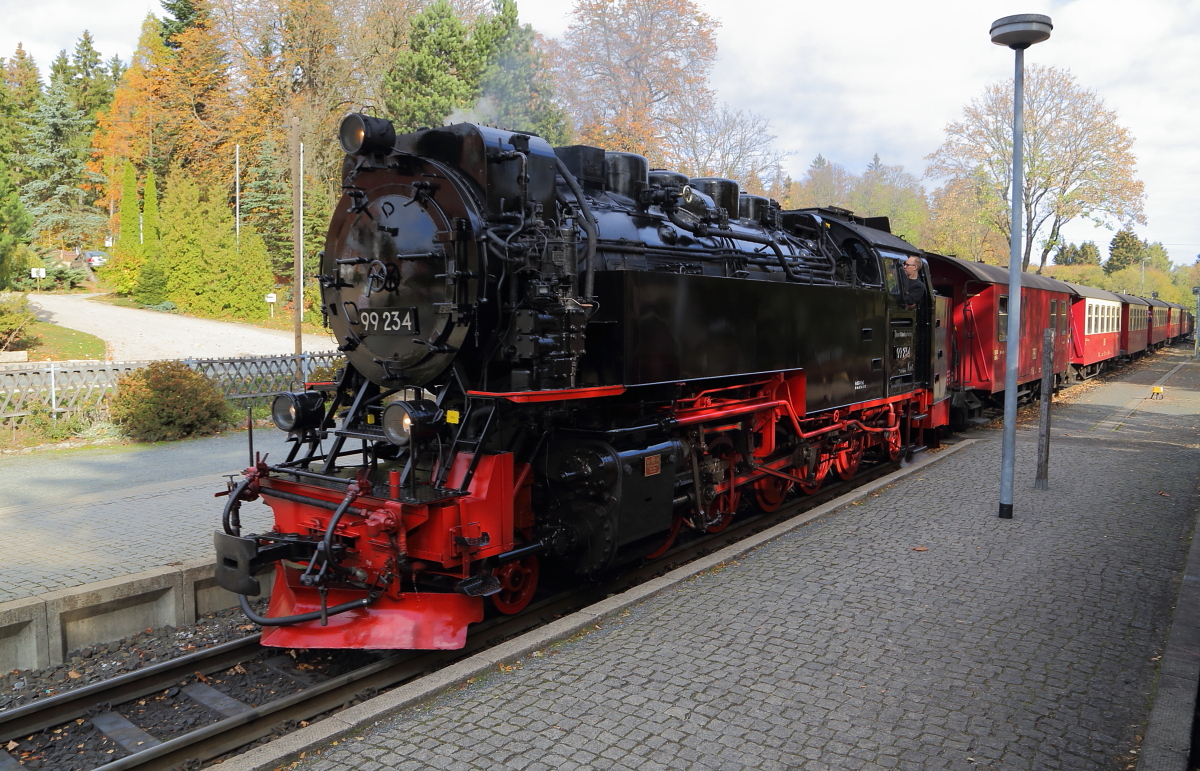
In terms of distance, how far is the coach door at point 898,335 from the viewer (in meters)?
9.45

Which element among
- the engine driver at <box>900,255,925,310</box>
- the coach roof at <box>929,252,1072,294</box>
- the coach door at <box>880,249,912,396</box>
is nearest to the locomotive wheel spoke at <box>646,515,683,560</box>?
the coach door at <box>880,249,912,396</box>

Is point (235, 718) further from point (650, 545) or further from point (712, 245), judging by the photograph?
point (712, 245)

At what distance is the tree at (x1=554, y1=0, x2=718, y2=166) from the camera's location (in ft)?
96.8

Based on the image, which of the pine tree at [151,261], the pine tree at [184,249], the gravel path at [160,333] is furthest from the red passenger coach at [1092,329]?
the pine tree at [151,261]

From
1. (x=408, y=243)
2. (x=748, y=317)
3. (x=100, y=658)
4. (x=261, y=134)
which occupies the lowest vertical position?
(x=100, y=658)

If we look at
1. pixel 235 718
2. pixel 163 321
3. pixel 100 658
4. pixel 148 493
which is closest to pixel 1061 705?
pixel 235 718

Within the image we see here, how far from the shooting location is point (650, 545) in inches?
256

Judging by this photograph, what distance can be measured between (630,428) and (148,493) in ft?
18.8

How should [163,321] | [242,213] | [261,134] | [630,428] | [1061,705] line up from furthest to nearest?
[242,213], [261,134], [163,321], [630,428], [1061,705]

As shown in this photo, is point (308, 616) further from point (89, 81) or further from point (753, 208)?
point (89, 81)

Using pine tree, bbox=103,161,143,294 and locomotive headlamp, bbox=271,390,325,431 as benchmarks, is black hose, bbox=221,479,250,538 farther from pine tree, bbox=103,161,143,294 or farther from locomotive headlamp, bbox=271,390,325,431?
pine tree, bbox=103,161,143,294

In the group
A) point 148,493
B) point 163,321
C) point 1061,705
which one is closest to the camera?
Answer: point 1061,705

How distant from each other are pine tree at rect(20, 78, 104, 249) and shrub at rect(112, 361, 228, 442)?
38304 millimetres

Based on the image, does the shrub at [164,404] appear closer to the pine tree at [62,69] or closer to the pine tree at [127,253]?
the pine tree at [127,253]
